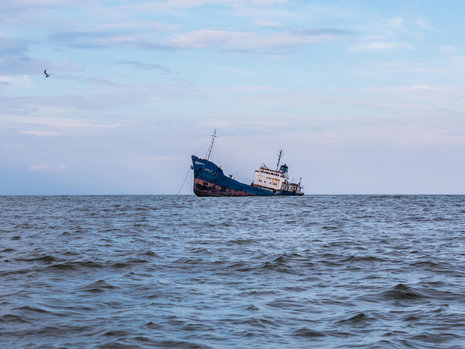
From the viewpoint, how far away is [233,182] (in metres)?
99.0

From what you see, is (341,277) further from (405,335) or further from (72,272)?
(72,272)

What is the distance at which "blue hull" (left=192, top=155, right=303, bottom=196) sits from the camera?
9588cm

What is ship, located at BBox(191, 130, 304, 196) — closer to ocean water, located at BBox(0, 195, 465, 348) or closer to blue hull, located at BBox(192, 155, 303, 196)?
blue hull, located at BBox(192, 155, 303, 196)

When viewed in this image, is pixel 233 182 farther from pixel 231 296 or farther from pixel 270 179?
pixel 231 296

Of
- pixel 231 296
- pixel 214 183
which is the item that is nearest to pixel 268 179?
pixel 214 183

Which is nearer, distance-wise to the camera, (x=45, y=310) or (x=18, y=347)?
(x=18, y=347)

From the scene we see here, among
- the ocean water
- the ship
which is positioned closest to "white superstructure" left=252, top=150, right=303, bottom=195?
the ship

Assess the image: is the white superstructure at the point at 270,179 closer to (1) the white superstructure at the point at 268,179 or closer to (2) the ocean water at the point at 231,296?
(1) the white superstructure at the point at 268,179

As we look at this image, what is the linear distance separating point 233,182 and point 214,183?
4.19 m

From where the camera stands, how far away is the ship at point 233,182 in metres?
96.0

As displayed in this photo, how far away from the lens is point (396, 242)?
20.8 m

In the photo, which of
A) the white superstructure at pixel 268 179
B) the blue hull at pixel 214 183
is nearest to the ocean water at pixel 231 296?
the blue hull at pixel 214 183

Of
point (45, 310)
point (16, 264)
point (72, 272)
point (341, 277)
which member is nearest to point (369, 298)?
point (341, 277)

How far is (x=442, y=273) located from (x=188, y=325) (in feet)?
26.5
